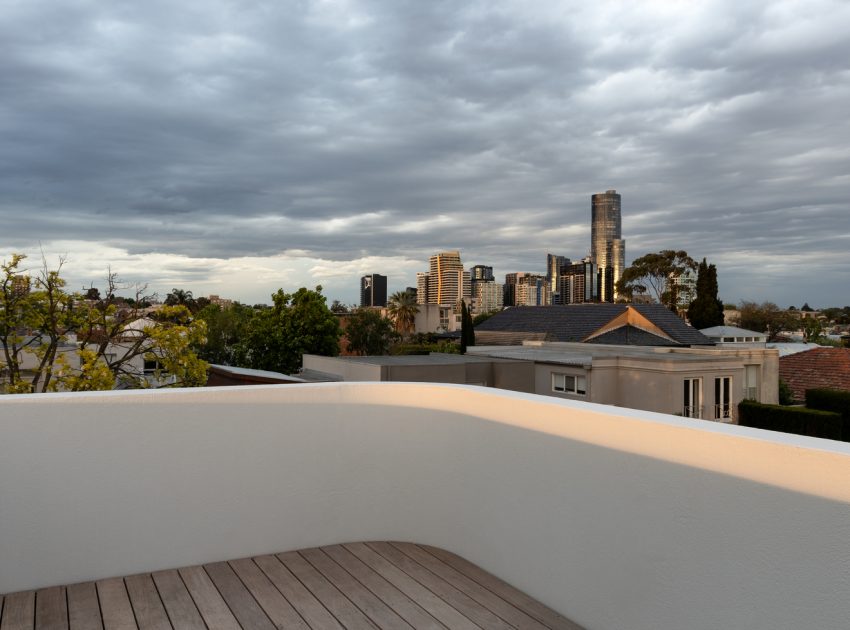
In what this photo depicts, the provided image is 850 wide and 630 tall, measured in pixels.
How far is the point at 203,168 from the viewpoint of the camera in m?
26.4

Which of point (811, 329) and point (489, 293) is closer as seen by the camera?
point (811, 329)

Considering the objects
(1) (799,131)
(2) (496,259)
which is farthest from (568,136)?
(2) (496,259)

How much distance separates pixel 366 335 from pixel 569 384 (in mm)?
A: 24222

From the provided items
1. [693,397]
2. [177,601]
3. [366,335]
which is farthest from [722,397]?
[366,335]

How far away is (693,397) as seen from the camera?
74.8ft

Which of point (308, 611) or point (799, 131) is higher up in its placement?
point (799, 131)

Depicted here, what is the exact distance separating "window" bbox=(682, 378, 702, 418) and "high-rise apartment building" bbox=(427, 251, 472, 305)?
105692 mm

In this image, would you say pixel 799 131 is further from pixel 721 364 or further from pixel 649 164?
pixel 721 364

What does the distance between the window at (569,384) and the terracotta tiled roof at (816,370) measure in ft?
38.6

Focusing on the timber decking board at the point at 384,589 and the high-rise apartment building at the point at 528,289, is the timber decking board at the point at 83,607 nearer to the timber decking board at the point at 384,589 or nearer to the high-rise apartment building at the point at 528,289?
the timber decking board at the point at 384,589

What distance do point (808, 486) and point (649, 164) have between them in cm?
5347

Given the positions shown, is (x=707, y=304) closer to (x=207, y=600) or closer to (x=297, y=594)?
(x=297, y=594)

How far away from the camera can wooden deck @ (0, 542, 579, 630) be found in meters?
2.33

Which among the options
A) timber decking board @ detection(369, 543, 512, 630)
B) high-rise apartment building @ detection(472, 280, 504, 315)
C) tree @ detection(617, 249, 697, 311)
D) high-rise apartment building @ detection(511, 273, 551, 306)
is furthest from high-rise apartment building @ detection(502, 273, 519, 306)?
timber decking board @ detection(369, 543, 512, 630)
